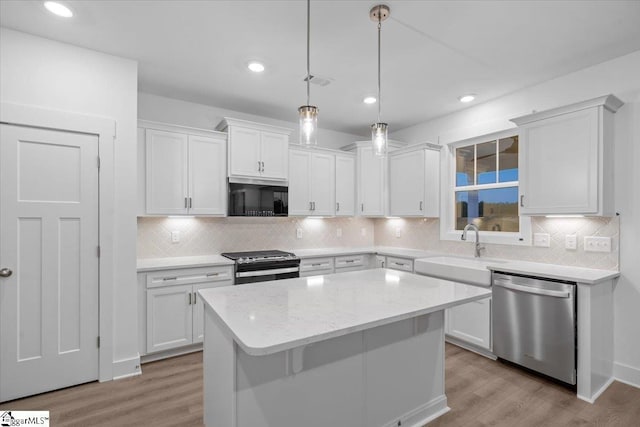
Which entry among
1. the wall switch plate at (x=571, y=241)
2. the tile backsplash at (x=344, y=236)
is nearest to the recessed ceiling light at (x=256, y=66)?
the tile backsplash at (x=344, y=236)

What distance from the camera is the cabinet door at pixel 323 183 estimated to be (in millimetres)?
4406

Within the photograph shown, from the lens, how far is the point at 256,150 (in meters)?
3.82

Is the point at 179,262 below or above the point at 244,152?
below

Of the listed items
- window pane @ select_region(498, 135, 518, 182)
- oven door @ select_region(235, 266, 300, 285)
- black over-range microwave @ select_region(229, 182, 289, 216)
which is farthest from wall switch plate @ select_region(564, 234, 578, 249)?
black over-range microwave @ select_region(229, 182, 289, 216)

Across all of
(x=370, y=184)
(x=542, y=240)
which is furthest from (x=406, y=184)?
(x=542, y=240)

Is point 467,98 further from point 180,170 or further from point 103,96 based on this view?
point 103,96

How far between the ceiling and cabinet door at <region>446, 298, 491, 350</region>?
2.25 meters

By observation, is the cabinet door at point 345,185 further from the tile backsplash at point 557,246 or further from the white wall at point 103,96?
the white wall at point 103,96

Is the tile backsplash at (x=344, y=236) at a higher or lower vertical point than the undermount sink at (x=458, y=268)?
higher

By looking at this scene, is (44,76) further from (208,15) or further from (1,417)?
(1,417)

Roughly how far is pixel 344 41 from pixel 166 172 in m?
2.18

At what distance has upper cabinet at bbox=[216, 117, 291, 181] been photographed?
3.69 metres

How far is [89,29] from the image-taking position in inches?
93.3

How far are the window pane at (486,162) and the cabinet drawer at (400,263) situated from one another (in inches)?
52.0
